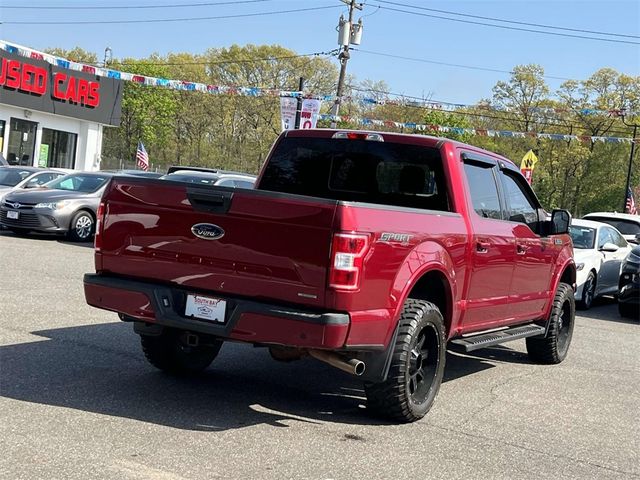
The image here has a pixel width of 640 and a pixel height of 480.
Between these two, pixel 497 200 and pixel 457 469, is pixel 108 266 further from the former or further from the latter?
pixel 497 200

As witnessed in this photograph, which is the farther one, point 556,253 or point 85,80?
point 85,80

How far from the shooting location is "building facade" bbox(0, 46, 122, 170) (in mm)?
33406

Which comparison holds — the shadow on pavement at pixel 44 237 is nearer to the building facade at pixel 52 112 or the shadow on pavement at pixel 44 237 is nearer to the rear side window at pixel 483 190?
the rear side window at pixel 483 190

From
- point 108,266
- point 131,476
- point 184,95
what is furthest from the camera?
point 184,95

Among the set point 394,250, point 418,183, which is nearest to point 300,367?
point 418,183

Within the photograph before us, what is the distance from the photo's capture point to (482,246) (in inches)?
251

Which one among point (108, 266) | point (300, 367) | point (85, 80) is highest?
point (85, 80)

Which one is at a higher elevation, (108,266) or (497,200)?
(497,200)

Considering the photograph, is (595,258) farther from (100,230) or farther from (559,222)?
(100,230)

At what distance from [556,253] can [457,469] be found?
4.02 metres

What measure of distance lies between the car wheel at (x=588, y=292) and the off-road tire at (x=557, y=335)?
18.5 feet

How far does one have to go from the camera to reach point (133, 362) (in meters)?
6.67

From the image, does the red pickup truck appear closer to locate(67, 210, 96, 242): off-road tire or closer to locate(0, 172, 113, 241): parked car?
locate(0, 172, 113, 241): parked car

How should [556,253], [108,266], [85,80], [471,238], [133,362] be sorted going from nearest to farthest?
[108,266]
[471,238]
[133,362]
[556,253]
[85,80]
